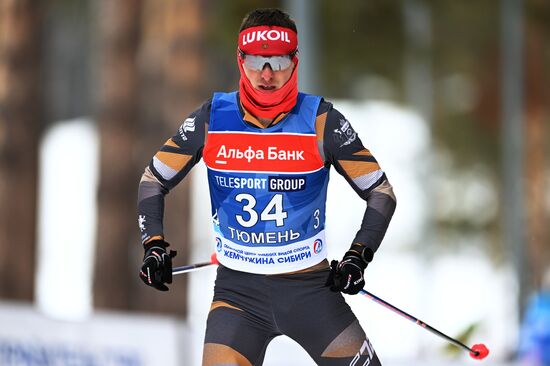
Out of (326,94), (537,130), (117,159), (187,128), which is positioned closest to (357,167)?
(187,128)

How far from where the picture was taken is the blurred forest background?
43.3 ft

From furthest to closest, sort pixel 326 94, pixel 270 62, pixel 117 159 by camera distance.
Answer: pixel 326 94
pixel 117 159
pixel 270 62

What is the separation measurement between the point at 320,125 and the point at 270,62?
31cm

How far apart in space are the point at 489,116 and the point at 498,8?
5.81ft

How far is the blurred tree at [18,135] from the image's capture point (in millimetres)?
16375

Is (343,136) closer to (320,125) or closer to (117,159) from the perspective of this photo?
(320,125)

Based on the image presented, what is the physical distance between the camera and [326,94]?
Result: 17.3 metres

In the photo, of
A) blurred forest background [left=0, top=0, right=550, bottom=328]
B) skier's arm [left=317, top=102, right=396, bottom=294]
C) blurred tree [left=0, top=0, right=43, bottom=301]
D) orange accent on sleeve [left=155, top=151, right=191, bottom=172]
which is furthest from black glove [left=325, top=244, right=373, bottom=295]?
blurred tree [left=0, top=0, right=43, bottom=301]

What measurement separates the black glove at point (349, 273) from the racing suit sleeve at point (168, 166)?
2.11ft

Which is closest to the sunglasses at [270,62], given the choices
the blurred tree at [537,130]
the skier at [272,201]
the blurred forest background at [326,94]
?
the skier at [272,201]

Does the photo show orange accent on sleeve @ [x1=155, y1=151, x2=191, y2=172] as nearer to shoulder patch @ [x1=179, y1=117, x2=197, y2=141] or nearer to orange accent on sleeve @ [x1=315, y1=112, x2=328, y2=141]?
shoulder patch @ [x1=179, y1=117, x2=197, y2=141]

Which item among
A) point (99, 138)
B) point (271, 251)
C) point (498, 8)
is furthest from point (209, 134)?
point (498, 8)

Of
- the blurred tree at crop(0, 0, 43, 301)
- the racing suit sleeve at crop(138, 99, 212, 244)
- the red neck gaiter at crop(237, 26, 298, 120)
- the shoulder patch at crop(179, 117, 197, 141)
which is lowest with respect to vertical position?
the blurred tree at crop(0, 0, 43, 301)

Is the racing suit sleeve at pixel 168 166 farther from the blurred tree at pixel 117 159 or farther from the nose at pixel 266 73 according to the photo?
the blurred tree at pixel 117 159
